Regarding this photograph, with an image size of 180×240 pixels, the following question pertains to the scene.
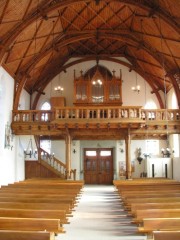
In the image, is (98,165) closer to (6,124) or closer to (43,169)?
(43,169)

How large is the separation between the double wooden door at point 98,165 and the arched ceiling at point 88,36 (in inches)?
259

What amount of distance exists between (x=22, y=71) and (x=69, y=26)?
168 inches

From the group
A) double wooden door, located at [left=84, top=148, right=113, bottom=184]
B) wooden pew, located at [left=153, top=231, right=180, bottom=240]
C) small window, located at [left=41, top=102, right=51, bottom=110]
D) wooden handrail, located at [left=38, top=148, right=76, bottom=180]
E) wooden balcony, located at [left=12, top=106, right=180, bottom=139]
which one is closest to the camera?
wooden pew, located at [left=153, top=231, right=180, bottom=240]

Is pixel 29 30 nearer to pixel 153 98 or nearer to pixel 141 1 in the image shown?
pixel 141 1

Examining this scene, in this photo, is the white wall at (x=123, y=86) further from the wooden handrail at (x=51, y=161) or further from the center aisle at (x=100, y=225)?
the center aisle at (x=100, y=225)

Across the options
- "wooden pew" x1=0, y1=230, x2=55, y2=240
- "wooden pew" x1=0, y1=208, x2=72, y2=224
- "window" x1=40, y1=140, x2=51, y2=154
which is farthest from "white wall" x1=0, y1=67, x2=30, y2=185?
"wooden pew" x1=0, y1=230, x2=55, y2=240

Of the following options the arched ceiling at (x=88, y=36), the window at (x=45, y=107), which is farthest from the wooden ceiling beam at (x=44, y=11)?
the window at (x=45, y=107)

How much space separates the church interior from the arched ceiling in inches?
2.7

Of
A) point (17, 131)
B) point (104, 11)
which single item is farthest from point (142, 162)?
point (104, 11)

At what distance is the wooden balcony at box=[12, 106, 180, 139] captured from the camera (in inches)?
794

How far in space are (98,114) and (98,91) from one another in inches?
168

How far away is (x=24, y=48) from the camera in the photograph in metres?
20.1

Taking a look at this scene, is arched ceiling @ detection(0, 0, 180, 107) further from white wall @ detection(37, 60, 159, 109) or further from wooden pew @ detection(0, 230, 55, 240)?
wooden pew @ detection(0, 230, 55, 240)

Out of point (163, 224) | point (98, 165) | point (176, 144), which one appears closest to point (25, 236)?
point (163, 224)
